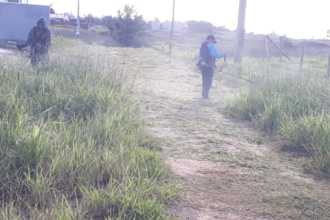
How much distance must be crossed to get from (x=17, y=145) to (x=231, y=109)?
499cm

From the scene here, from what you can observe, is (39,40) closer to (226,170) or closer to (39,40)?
(39,40)

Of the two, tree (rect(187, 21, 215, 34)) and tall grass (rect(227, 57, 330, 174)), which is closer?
tall grass (rect(227, 57, 330, 174))

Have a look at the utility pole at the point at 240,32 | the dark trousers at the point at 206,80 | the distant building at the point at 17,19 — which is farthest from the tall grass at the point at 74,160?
the distant building at the point at 17,19

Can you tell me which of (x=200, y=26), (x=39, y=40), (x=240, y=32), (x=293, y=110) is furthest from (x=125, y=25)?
(x=200, y=26)

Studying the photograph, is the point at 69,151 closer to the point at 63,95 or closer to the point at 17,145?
the point at 17,145

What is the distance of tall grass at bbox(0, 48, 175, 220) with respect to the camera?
359 cm

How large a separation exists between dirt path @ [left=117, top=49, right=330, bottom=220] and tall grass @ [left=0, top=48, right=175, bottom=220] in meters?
0.32

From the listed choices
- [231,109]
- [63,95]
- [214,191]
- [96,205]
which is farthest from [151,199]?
[231,109]

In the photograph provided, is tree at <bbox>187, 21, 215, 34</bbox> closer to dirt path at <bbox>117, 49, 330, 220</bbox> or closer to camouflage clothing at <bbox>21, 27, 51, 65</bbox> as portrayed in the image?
camouflage clothing at <bbox>21, 27, 51, 65</bbox>

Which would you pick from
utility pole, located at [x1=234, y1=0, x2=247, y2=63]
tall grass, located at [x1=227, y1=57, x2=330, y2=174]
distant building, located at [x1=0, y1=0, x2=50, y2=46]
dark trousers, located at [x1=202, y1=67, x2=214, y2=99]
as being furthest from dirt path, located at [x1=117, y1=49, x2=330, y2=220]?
distant building, located at [x1=0, y1=0, x2=50, y2=46]

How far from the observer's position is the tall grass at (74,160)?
3.59 meters

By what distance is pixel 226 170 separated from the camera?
5.03m

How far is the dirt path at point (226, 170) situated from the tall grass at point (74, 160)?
0.32 metres

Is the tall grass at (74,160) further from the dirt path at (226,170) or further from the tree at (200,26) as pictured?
the tree at (200,26)
